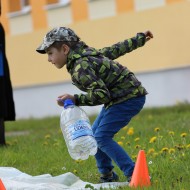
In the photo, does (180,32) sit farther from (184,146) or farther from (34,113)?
(184,146)

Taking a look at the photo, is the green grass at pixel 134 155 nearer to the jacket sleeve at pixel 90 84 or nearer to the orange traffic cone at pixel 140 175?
the orange traffic cone at pixel 140 175

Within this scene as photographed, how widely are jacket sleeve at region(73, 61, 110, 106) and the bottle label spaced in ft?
0.60

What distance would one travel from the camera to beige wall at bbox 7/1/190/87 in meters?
17.7

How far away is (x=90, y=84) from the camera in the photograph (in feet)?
21.0

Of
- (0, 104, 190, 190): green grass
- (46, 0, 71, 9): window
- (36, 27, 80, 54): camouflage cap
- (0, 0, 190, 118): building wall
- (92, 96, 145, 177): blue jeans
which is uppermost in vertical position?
(36, 27, 80, 54): camouflage cap

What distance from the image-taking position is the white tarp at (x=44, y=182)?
268 inches

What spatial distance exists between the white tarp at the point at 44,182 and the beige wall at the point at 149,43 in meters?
10.4

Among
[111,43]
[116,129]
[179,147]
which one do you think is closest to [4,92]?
[179,147]

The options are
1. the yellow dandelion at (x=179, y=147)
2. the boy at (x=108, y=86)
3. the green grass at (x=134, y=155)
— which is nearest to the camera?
the boy at (x=108, y=86)

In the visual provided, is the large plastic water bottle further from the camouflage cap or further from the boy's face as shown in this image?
the camouflage cap

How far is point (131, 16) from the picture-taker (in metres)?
18.6

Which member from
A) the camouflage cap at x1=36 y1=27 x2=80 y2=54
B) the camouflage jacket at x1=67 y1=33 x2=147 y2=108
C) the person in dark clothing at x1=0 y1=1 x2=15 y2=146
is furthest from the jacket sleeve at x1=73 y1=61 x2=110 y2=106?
the person in dark clothing at x1=0 y1=1 x2=15 y2=146

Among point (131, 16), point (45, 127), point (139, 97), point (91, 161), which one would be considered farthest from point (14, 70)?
point (139, 97)

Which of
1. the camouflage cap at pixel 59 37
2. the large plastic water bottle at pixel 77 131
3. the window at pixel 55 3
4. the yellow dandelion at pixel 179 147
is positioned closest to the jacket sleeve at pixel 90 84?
the large plastic water bottle at pixel 77 131
